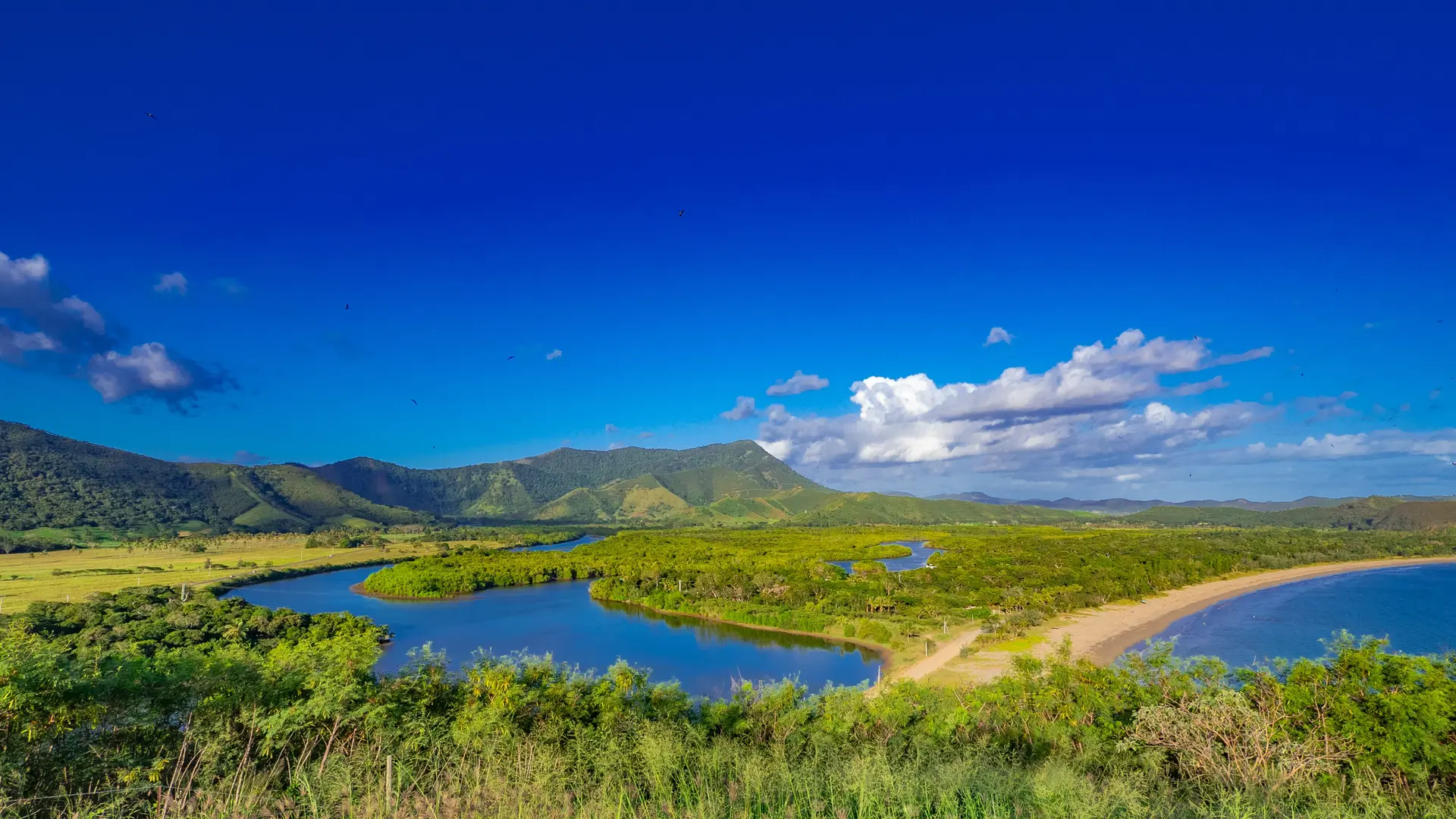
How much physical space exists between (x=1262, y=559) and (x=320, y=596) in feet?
386

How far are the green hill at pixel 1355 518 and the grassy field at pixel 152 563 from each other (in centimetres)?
19805

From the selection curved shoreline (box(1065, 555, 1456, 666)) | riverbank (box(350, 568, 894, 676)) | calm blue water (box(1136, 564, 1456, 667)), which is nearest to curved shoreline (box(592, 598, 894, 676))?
riverbank (box(350, 568, 894, 676))

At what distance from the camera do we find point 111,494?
155 meters

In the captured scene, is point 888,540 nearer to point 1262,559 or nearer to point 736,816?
point 1262,559

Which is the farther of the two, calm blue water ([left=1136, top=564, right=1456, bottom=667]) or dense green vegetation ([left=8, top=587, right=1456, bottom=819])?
calm blue water ([left=1136, top=564, right=1456, bottom=667])

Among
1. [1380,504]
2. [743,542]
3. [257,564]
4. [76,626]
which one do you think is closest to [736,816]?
[76,626]

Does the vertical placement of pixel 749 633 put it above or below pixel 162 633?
below

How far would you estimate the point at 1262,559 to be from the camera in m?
84.3

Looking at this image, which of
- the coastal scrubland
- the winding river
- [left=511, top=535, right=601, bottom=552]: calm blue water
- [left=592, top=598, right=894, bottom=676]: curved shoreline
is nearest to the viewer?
the winding river

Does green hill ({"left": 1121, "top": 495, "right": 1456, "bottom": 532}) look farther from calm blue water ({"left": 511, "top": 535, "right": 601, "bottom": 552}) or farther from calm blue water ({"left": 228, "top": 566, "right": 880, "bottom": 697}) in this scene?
calm blue water ({"left": 228, "top": 566, "right": 880, "bottom": 697})

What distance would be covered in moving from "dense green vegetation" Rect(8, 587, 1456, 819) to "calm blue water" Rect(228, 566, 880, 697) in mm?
13500

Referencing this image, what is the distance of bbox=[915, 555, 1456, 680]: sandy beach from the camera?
1389 inches

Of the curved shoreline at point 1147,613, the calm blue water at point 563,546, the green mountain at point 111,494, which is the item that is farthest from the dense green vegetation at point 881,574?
the green mountain at point 111,494

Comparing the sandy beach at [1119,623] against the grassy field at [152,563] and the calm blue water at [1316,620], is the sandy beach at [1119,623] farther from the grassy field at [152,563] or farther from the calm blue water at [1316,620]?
the grassy field at [152,563]
